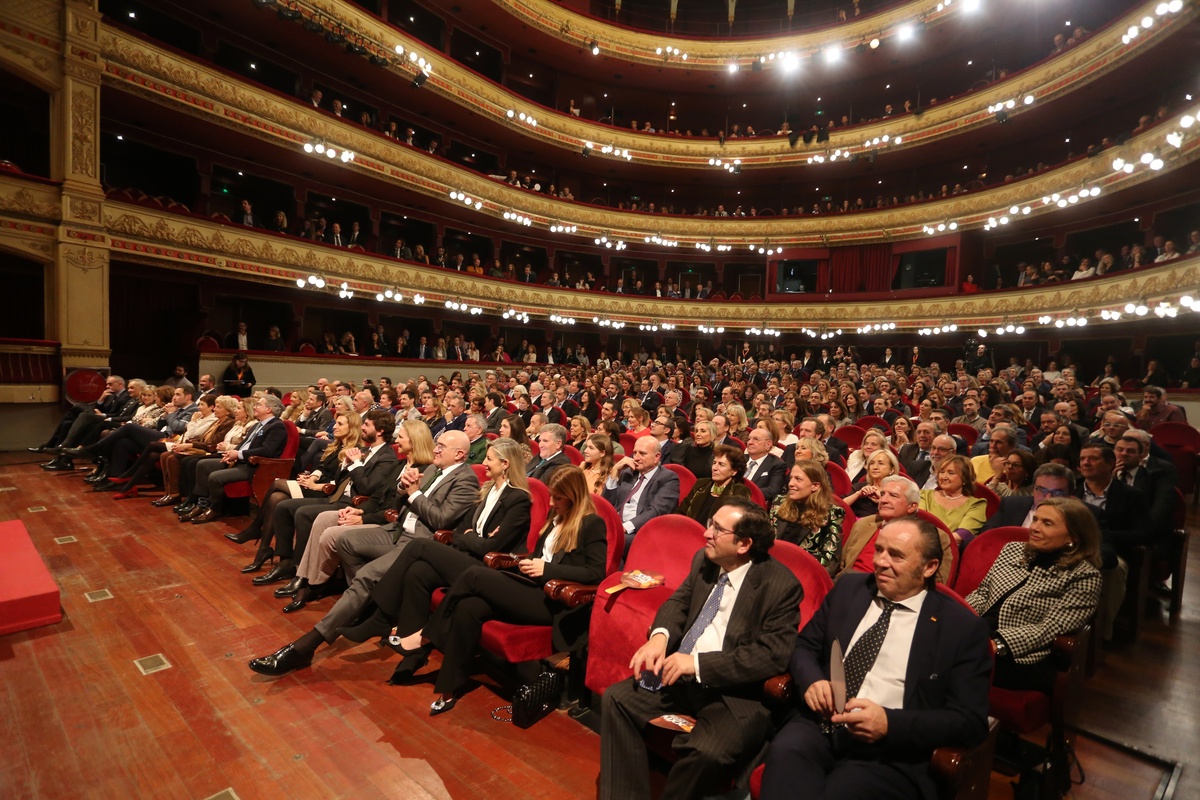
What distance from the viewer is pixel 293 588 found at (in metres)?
3.48

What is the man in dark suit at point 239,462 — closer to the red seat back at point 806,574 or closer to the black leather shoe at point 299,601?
the black leather shoe at point 299,601

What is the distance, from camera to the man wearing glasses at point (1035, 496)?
2.80m

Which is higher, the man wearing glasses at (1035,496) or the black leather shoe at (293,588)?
the man wearing glasses at (1035,496)

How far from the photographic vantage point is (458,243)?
1705cm

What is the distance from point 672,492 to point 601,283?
16.6 metres

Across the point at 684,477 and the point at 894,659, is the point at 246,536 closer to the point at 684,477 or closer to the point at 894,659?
the point at 684,477

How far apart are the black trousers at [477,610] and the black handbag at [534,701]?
0.22 m

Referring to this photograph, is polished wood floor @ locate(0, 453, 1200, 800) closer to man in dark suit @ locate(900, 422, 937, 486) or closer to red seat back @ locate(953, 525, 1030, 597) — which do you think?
red seat back @ locate(953, 525, 1030, 597)

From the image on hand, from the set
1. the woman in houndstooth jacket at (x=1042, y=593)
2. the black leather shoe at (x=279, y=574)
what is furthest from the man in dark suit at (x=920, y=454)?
the black leather shoe at (x=279, y=574)

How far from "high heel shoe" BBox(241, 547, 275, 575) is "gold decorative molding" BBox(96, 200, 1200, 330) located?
7.73m

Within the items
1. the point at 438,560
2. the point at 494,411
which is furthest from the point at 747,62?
the point at 438,560

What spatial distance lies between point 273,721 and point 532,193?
628 inches

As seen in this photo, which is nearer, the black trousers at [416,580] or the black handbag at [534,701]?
the black handbag at [534,701]

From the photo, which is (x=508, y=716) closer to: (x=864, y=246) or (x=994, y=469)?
(x=994, y=469)
